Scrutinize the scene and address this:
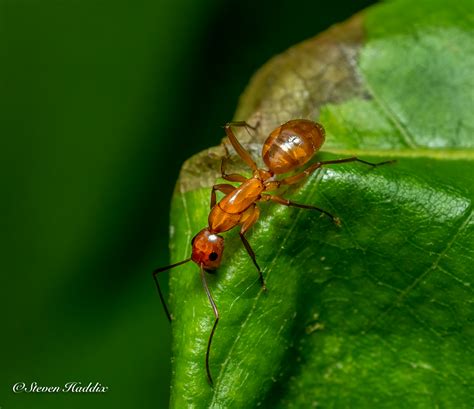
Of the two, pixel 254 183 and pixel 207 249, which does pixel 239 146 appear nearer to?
pixel 254 183

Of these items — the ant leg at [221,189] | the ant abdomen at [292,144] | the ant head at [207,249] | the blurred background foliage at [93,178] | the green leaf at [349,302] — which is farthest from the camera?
the blurred background foliage at [93,178]

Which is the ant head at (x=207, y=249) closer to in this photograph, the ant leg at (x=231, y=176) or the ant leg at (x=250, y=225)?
the ant leg at (x=250, y=225)

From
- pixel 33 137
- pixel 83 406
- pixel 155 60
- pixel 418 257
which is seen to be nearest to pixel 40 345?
pixel 83 406

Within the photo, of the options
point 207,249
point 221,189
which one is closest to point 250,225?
point 207,249

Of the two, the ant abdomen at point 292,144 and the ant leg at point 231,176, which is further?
the ant leg at point 231,176

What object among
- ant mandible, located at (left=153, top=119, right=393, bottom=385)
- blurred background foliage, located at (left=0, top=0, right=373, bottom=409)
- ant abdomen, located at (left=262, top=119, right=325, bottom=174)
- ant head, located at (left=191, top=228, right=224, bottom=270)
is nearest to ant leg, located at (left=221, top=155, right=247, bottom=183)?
ant mandible, located at (left=153, top=119, right=393, bottom=385)

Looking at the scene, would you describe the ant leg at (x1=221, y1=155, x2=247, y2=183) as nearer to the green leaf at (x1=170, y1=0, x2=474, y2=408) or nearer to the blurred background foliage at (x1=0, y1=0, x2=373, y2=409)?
the green leaf at (x1=170, y1=0, x2=474, y2=408)

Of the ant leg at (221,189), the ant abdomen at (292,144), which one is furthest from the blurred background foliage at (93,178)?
the ant abdomen at (292,144)
